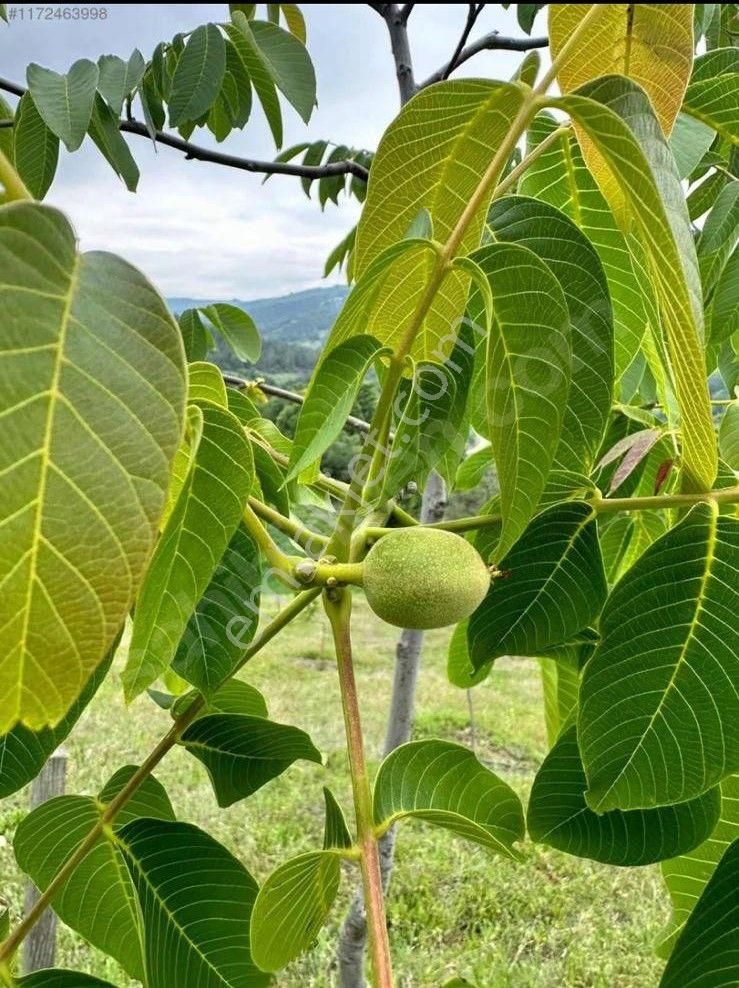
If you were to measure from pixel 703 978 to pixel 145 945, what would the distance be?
32 cm

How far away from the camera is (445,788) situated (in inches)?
20.6

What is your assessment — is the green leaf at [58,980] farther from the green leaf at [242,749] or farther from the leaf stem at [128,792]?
the green leaf at [242,749]

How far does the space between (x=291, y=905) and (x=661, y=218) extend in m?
0.39

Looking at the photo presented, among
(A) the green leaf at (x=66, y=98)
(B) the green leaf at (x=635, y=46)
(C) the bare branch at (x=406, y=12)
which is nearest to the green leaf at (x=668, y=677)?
(B) the green leaf at (x=635, y=46)

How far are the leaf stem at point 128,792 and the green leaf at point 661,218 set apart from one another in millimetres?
232

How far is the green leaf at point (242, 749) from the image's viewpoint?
1.95 feet

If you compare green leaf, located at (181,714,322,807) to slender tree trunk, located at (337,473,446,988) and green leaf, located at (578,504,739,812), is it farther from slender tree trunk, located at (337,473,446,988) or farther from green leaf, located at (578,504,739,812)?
slender tree trunk, located at (337,473,446,988)

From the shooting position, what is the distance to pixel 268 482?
646 mm

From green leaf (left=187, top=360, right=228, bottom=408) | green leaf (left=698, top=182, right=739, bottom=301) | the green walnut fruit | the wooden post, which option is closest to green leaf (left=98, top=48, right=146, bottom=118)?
green leaf (left=187, top=360, right=228, bottom=408)

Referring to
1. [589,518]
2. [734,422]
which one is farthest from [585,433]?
[734,422]

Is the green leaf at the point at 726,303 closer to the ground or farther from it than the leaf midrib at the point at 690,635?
farther from it

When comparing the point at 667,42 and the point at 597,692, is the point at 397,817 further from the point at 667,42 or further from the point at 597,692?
the point at 667,42

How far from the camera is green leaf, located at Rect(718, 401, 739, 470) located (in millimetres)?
614

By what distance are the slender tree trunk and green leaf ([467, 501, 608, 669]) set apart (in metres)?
0.66
